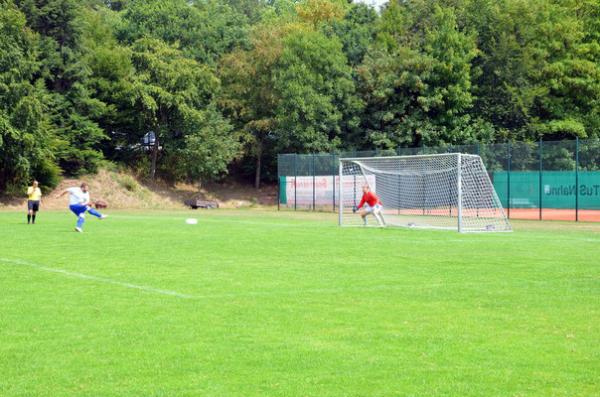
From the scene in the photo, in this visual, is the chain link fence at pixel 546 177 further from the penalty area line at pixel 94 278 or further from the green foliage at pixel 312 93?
the penalty area line at pixel 94 278

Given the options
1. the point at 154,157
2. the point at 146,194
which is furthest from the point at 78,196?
the point at 154,157

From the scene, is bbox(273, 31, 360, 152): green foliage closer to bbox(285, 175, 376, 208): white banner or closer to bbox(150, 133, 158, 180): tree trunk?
bbox(150, 133, 158, 180): tree trunk

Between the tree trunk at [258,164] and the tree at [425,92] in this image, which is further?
the tree trunk at [258,164]

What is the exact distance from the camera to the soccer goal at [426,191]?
37812mm

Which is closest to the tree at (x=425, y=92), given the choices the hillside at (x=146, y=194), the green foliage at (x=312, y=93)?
the green foliage at (x=312, y=93)

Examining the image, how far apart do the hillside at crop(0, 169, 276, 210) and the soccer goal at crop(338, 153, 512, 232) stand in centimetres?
2359

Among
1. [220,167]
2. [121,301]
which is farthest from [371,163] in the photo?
[121,301]

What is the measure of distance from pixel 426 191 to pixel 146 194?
3185 cm

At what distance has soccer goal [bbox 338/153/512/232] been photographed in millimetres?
37812

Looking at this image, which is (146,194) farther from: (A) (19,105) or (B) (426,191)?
(B) (426,191)

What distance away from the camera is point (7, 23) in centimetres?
6206

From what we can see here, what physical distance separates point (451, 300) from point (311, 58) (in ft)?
201

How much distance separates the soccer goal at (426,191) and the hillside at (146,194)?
2359 cm

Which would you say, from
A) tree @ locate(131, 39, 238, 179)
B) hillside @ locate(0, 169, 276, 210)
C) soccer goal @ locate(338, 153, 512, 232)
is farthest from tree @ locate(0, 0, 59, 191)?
soccer goal @ locate(338, 153, 512, 232)
